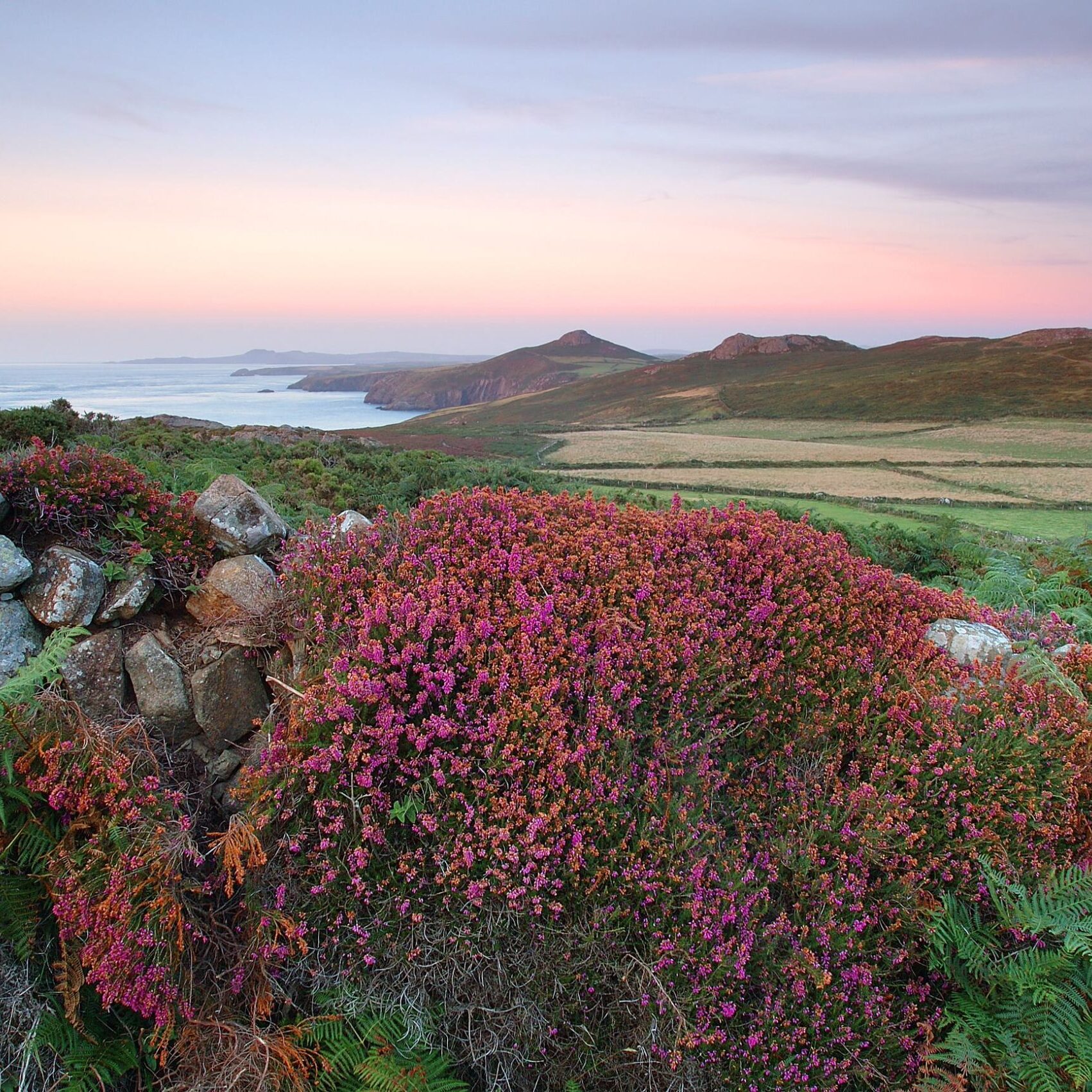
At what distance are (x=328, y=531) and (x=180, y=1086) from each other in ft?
10.5

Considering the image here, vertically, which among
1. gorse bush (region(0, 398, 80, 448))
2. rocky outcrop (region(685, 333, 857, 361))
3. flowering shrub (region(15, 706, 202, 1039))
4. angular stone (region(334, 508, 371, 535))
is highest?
rocky outcrop (region(685, 333, 857, 361))

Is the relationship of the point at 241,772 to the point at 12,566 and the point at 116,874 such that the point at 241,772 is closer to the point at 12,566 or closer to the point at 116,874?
the point at 116,874

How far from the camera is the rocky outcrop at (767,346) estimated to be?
164 metres

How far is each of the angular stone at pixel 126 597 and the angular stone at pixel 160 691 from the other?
243mm

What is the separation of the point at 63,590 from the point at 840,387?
110562mm

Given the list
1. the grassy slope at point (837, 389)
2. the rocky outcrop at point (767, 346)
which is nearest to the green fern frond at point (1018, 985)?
the grassy slope at point (837, 389)

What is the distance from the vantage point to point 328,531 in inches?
203

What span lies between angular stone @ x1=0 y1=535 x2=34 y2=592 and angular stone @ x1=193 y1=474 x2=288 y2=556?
43.7 inches

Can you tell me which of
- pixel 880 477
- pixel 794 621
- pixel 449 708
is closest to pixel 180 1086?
pixel 449 708

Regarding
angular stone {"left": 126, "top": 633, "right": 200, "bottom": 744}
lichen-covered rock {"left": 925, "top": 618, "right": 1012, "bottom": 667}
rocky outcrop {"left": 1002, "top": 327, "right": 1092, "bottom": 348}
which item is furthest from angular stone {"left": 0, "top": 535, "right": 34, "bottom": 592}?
rocky outcrop {"left": 1002, "top": 327, "right": 1092, "bottom": 348}

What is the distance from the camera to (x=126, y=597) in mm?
4703

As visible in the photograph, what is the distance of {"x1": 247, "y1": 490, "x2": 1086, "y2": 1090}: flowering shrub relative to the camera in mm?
3414

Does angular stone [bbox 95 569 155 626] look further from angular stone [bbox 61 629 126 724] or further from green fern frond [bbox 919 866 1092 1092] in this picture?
green fern frond [bbox 919 866 1092 1092]

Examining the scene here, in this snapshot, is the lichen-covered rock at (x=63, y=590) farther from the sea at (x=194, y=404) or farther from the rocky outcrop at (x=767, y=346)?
the rocky outcrop at (x=767, y=346)
